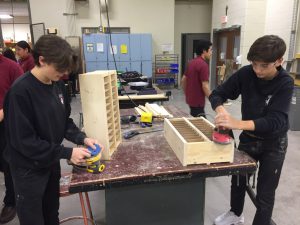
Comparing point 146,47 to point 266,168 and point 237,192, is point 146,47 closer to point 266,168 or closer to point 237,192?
point 237,192

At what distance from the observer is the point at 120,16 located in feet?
25.3

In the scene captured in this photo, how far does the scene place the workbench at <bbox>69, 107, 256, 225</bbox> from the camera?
1.23 m

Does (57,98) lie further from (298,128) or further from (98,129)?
(298,128)

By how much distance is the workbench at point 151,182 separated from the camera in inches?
48.4

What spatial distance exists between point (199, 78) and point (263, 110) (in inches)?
62.3

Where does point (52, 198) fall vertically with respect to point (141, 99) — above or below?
below

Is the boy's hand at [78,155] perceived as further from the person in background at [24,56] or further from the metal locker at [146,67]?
A: the metal locker at [146,67]

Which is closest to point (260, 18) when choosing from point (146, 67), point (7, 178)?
point (146, 67)

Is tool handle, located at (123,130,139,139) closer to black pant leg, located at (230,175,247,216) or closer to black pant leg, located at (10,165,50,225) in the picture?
black pant leg, located at (10,165,50,225)

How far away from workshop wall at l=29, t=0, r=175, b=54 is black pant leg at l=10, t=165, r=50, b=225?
706cm

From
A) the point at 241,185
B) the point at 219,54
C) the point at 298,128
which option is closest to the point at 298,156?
the point at 298,128

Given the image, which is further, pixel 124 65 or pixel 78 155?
pixel 124 65

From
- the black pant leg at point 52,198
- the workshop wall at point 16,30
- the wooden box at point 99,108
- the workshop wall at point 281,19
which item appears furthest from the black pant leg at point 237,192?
the workshop wall at point 16,30

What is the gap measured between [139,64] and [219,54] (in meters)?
2.27
